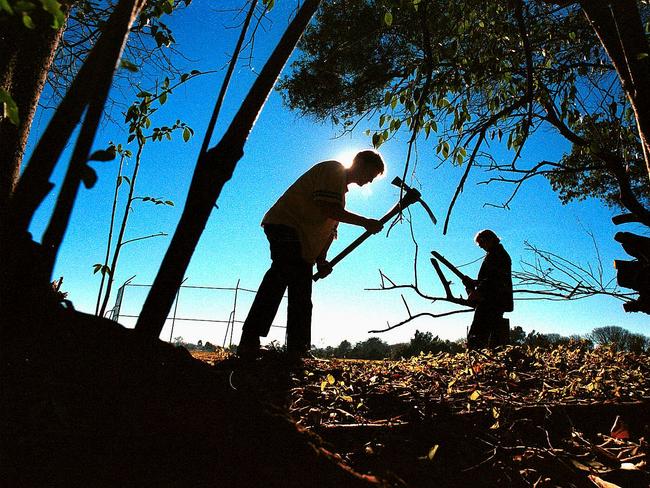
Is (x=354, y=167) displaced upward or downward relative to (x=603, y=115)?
downward

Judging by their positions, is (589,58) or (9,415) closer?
(9,415)

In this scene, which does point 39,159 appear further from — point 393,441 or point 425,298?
point 425,298

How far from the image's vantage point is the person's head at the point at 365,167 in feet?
13.2

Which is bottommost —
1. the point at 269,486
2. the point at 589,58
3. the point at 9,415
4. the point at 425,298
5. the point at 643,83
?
the point at 269,486

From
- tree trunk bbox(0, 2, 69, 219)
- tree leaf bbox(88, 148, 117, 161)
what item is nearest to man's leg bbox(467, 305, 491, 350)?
tree trunk bbox(0, 2, 69, 219)

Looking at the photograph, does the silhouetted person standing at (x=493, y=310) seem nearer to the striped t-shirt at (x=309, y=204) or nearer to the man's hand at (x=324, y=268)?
the man's hand at (x=324, y=268)

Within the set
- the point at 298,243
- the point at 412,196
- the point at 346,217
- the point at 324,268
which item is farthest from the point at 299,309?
the point at 412,196

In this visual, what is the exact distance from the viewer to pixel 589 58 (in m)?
→ 4.62

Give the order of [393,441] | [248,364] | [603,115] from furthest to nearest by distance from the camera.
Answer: [603,115]
[248,364]
[393,441]

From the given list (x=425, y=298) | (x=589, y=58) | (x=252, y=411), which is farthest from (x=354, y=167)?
(x=252, y=411)

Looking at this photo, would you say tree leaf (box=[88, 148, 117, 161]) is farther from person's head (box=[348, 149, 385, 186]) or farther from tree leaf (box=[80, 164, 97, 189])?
person's head (box=[348, 149, 385, 186])

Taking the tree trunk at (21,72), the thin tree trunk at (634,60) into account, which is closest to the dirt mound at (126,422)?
the tree trunk at (21,72)

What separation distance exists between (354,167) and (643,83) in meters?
2.28

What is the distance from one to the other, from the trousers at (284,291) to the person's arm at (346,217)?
13.9 inches
